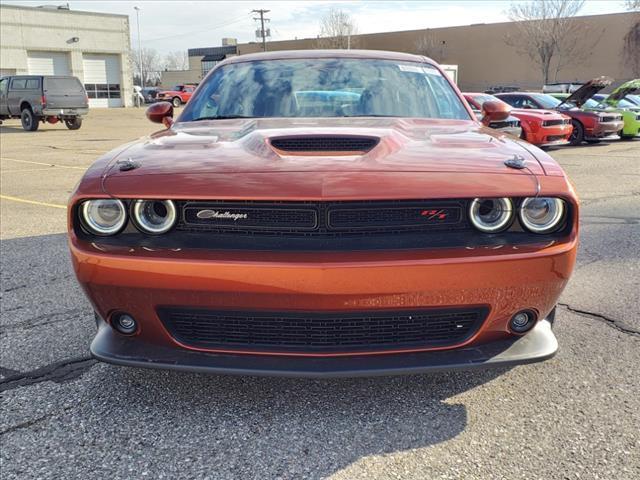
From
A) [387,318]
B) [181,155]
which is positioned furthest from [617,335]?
[181,155]

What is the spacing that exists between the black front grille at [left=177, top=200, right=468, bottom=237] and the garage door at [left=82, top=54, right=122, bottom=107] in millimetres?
45505

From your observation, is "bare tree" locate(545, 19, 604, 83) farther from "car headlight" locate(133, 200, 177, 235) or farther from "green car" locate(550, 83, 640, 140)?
"car headlight" locate(133, 200, 177, 235)

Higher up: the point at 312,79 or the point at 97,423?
the point at 312,79

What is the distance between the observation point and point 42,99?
20953 millimetres

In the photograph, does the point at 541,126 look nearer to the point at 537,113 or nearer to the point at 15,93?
the point at 537,113

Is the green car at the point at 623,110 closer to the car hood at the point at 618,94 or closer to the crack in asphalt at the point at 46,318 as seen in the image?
the car hood at the point at 618,94

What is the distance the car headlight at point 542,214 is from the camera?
229 cm

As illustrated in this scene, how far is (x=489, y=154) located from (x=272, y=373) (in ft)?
4.09

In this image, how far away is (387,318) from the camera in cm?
220

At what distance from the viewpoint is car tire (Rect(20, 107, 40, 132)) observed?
2188cm

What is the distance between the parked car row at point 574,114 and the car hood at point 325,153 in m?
10.6

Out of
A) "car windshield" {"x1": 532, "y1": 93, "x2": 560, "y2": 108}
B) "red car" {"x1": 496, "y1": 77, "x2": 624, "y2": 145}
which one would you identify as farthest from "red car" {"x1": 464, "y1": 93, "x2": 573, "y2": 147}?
"red car" {"x1": 496, "y1": 77, "x2": 624, "y2": 145}

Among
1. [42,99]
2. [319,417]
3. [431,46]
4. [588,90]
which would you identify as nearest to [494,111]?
[319,417]

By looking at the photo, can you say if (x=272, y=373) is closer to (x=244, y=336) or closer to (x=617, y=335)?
(x=244, y=336)
